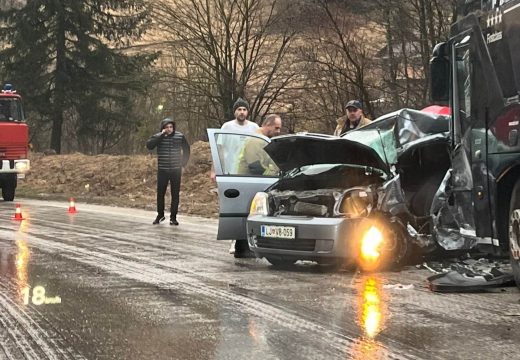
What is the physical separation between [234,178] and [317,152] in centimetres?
110

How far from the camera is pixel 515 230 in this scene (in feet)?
20.8

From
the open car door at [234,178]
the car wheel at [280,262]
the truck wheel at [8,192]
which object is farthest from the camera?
the truck wheel at [8,192]

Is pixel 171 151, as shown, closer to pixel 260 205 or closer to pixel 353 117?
pixel 353 117

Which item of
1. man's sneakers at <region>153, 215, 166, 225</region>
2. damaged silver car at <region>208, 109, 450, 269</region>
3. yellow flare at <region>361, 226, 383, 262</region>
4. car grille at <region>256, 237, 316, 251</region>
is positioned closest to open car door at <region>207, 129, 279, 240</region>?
damaged silver car at <region>208, 109, 450, 269</region>

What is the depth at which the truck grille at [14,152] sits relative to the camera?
20.6 m

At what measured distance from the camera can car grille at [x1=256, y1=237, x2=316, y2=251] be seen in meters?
7.46

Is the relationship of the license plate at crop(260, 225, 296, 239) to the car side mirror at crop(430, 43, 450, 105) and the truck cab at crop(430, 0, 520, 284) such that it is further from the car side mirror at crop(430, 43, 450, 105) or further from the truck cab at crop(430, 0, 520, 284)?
the car side mirror at crop(430, 43, 450, 105)

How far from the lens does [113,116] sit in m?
37.6

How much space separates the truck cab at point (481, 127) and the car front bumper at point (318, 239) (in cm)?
107

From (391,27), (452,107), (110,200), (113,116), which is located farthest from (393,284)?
(113,116)

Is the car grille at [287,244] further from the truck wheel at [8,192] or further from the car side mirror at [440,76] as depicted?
the truck wheel at [8,192]

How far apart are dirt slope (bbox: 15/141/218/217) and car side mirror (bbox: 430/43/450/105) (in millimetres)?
9859

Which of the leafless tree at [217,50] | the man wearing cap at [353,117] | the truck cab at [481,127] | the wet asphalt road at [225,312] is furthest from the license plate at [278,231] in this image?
the leafless tree at [217,50]

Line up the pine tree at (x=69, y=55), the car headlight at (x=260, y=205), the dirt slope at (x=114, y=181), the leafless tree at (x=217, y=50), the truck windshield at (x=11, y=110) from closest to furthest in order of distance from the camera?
1. the car headlight at (x=260, y=205)
2. the dirt slope at (x=114, y=181)
3. the truck windshield at (x=11, y=110)
4. the leafless tree at (x=217, y=50)
5. the pine tree at (x=69, y=55)
